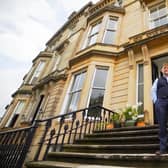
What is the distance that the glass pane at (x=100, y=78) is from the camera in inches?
314

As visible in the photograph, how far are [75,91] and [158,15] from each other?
Answer: 19.3 feet

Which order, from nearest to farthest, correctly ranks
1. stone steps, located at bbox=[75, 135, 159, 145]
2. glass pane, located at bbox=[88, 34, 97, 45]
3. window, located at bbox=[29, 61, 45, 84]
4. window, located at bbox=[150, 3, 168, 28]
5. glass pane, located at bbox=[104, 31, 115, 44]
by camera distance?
1. stone steps, located at bbox=[75, 135, 159, 145]
2. window, located at bbox=[150, 3, 168, 28]
3. glass pane, located at bbox=[104, 31, 115, 44]
4. glass pane, located at bbox=[88, 34, 97, 45]
5. window, located at bbox=[29, 61, 45, 84]

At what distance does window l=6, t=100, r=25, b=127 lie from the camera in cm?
1373

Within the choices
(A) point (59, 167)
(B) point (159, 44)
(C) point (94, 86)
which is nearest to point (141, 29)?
(B) point (159, 44)

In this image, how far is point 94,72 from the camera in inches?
323

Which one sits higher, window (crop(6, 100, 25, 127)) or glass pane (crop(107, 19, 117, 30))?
glass pane (crop(107, 19, 117, 30))

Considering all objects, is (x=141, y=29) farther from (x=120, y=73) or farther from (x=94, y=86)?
(x=94, y=86)

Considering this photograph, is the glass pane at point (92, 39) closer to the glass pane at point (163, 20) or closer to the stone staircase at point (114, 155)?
the glass pane at point (163, 20)

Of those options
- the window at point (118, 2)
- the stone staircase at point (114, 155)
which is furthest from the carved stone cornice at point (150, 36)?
the window at point (118, 2)

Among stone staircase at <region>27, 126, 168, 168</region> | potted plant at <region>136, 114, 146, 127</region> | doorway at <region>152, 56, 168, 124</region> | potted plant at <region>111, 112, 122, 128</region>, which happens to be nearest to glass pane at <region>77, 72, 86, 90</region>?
potted plant at <region>111, 112, 122, 128</region>

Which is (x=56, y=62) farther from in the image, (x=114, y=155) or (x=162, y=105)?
(x=114, y=155)

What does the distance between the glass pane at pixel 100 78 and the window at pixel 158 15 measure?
3465mm

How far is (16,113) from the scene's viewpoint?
14.3 metres

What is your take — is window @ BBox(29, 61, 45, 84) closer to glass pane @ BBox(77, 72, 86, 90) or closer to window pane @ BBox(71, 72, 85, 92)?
window pane @ BBox(71, 72, 85, 92)
